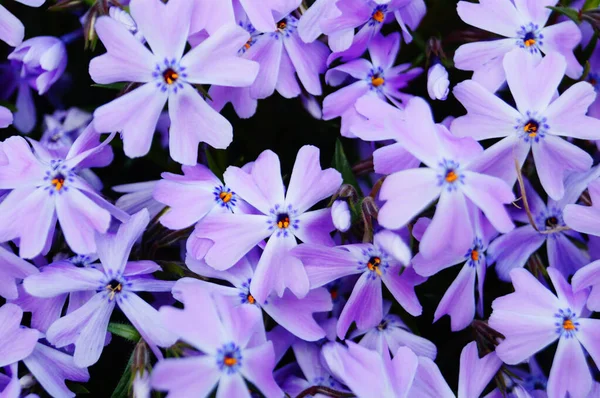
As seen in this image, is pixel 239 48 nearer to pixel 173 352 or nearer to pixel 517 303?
pixel 173 352

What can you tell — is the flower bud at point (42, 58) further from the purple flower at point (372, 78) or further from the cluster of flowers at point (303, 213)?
the purple flower at point (372, 78)

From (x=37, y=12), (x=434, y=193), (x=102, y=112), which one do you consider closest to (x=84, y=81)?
(x=37, y=12)

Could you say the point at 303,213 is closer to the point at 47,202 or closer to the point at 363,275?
the point at 363,275

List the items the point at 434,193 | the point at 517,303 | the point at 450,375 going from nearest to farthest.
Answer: the point at 434,193 < the point at 517,303 < the point at 450,375

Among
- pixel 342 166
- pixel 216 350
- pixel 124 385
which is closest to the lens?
pixel 216 350

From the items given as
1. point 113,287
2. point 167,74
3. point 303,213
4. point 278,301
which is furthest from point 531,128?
point 113,287

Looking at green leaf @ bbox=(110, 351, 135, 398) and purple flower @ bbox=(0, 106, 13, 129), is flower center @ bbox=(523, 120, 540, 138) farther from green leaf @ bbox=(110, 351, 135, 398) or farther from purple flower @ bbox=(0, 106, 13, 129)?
purple flower @ bbox=(0, 106, 13, 129)

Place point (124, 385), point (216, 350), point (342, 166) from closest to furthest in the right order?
point (216, 350) < point (124, 385) < point (342, 166)

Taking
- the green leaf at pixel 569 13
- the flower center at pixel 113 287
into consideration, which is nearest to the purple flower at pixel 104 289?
the flower center at pixel 113 287
